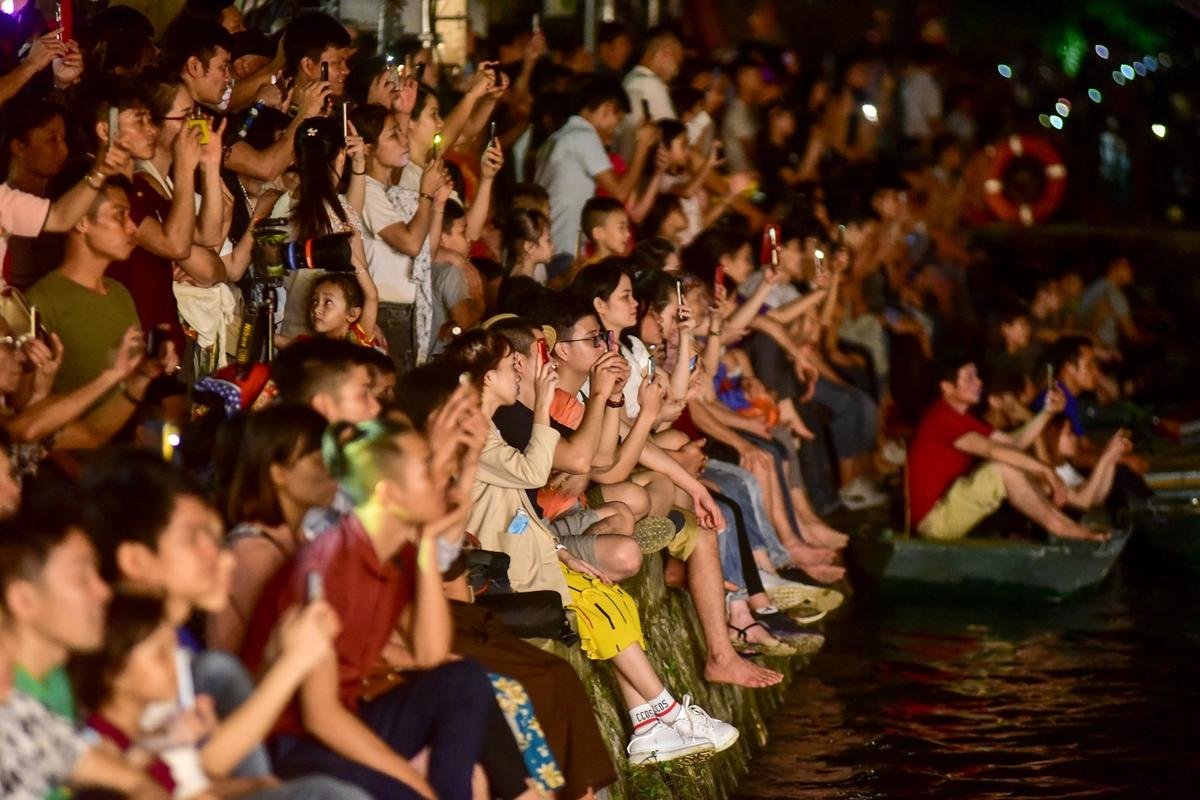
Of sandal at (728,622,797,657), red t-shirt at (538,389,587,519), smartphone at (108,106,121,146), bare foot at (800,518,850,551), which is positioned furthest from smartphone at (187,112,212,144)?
bare foot at (800,518,850,551)

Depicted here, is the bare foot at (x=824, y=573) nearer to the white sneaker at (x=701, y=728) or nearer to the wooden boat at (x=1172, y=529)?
the wooden boat at (x=1172, y=529)

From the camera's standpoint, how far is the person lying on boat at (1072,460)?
11.8 meters

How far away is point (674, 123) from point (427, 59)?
2.30 meters

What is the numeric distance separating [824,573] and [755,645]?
186 cm

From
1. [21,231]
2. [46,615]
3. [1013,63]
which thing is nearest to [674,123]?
[21,231]

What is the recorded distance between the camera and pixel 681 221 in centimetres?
1124

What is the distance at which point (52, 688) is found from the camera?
4234mm

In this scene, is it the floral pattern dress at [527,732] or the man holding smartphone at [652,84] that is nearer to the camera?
the floral pattern dress at [527,732]

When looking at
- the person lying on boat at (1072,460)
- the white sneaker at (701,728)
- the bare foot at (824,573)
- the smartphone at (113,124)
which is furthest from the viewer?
the person lying on boat at (1072,460)

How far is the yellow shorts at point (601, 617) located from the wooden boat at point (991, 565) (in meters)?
4.39

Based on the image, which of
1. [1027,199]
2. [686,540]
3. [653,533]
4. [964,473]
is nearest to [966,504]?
[964,473]

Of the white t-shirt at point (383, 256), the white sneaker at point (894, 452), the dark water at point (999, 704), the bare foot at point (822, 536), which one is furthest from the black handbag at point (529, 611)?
the white sneaker at point (894, 452)

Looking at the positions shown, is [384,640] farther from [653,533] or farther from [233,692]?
[653,533]

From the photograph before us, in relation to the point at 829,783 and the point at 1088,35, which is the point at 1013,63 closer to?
the point at 1088,35
